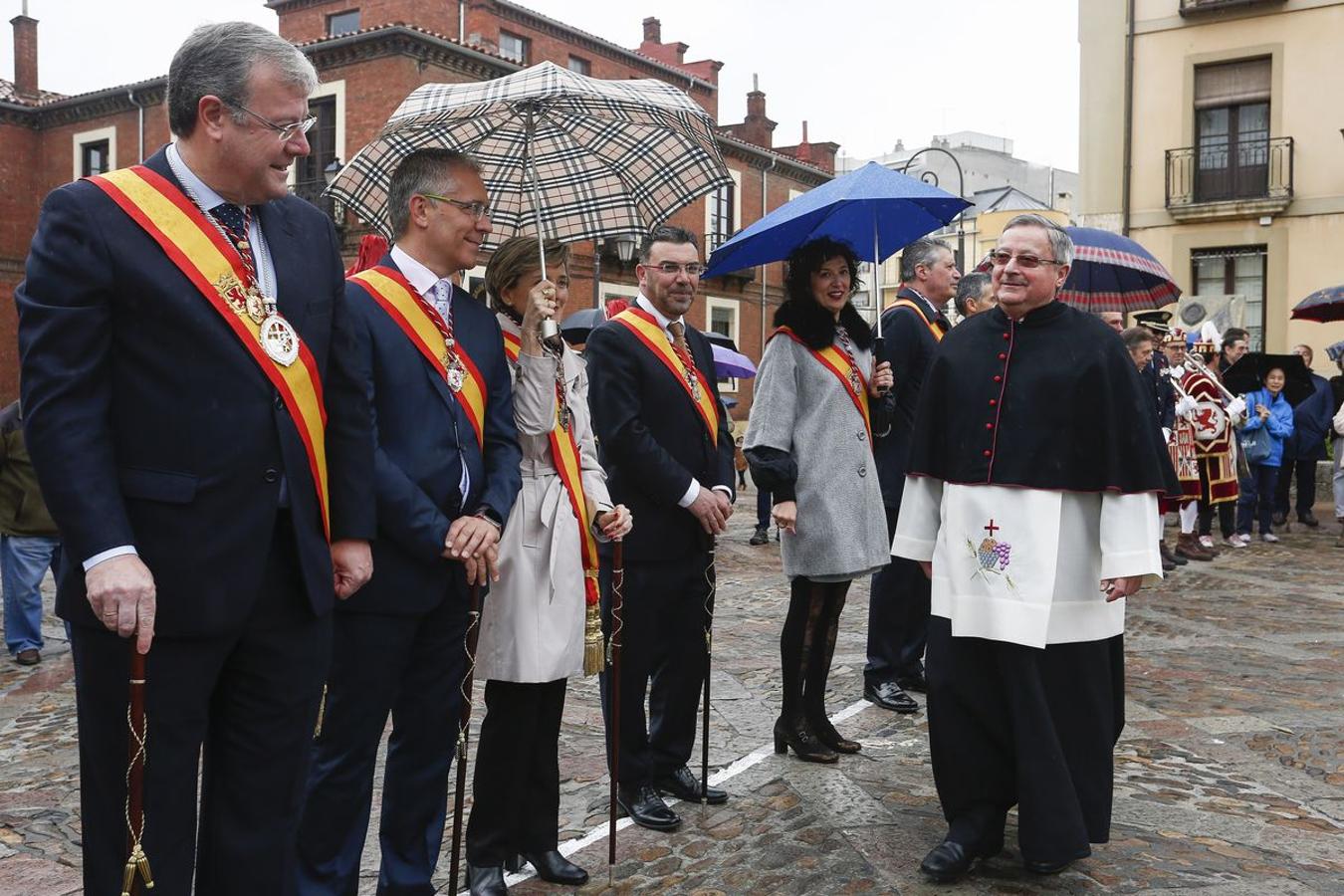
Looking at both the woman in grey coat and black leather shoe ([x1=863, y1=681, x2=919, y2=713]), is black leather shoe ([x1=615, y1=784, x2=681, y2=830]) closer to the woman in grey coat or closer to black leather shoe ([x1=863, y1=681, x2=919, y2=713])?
the woman in grey coat

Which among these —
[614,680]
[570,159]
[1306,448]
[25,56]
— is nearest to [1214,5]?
[1306,448]

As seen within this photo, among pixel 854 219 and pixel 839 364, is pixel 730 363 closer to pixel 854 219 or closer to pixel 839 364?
pixel 854 219

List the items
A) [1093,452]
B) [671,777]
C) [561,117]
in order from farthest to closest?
1. [671,777]
2. [561,117]
3. [1093,452]

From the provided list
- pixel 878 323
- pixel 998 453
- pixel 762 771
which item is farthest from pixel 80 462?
pixel 878 323

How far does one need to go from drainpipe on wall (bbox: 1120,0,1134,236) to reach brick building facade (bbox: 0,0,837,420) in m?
8.33

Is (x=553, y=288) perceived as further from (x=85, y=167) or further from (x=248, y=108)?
(x=85, y=167)

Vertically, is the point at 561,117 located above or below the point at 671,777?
above

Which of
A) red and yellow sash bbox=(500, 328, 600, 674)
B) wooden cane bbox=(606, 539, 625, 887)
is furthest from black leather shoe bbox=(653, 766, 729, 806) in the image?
red and yellow sash bbox=(500, 328, 600, 674)

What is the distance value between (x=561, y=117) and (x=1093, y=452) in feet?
7.08

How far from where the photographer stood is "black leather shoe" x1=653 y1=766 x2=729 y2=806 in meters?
4.77

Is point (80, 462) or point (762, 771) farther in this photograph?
point (762, 771)

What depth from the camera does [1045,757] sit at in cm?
405

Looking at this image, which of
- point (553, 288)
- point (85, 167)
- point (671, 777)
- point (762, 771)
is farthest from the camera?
point (85, 167)

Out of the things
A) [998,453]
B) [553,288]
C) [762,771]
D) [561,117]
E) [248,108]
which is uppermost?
[561,117]
